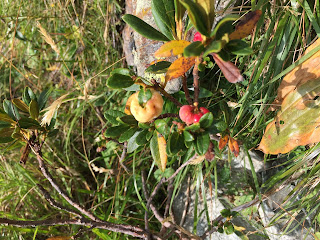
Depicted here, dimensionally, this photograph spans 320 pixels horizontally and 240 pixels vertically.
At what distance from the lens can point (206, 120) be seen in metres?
0.80

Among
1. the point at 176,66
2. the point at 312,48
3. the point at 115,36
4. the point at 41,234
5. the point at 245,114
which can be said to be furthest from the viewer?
the point at 115,36

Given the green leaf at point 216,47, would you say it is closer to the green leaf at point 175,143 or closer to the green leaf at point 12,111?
the green leaf at point 175,143

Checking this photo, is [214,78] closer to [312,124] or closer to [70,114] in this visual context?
[312,124]

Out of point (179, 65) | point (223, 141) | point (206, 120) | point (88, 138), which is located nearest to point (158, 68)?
point (179, 65)

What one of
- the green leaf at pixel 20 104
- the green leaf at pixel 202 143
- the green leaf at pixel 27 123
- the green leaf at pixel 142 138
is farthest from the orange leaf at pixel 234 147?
the green leaf at pixel 20 104

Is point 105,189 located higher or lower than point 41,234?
higher

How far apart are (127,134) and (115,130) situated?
0.05 meters

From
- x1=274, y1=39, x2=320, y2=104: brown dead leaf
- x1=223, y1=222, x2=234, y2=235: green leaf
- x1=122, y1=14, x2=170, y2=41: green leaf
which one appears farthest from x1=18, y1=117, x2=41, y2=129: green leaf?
x1=274, y1=39, x2=320, y2=104: brown dead leaf

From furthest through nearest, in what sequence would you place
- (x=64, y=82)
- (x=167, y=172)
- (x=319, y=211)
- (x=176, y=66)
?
(x=64, y=82) → (x=167, y=172) → (x=319, y=211) → (x=176, y=66)

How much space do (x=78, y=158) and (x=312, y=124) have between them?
1.49 metres

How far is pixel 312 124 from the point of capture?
1084mm

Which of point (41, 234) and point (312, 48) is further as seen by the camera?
point (41, 234)

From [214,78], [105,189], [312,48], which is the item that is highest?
[312,48]

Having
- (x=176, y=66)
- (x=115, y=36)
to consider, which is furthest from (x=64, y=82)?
(x=176, y=66)
